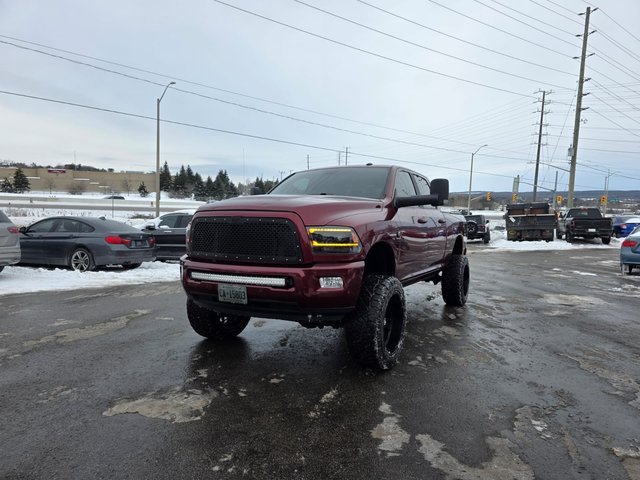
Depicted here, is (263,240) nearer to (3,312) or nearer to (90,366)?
(90,366)

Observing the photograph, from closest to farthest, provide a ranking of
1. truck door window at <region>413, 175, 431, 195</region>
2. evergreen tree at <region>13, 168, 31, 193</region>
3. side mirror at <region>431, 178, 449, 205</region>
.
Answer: side mirror at <region>431, 178, 449, 205</region>
truck door window at <region>413, 175, 431, 195</region>
evergreen tree at <region>13, 168, 31, 193</region>

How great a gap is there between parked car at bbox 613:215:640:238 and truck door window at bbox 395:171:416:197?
26896mm

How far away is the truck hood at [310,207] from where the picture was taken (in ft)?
11.5

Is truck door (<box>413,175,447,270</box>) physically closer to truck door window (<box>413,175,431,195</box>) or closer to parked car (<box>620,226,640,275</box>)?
truck door window (<box>413,175,431,195</box>)

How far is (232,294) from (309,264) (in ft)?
2.36

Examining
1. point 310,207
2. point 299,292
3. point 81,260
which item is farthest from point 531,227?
point 299,292

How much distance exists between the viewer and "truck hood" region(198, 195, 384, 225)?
3.50 metres

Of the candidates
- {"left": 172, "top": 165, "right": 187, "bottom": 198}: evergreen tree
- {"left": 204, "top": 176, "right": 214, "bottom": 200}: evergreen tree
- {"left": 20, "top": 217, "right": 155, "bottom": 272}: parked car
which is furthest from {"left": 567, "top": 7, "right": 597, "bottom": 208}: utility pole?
{"left": 172, "top": 165, "right": 187, "bottom": 198}: evergreen tree

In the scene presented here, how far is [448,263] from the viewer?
21.8 ft

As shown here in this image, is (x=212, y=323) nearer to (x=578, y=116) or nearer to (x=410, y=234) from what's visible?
(x=410, y=234)

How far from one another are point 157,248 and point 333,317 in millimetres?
9982

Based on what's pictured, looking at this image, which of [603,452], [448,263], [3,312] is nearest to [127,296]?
[3,312]

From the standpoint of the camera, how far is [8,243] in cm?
830

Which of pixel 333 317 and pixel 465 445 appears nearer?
pixel 465 445
